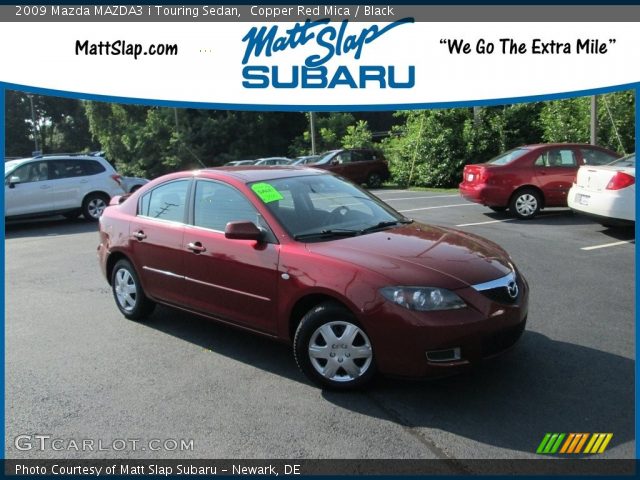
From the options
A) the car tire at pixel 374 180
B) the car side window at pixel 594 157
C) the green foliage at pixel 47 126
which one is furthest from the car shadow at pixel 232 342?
the green foliage at pixel 47 126

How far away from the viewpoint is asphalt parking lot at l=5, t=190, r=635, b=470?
350 centimetres

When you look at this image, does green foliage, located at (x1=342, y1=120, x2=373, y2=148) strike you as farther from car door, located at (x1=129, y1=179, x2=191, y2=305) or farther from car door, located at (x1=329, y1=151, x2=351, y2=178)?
car door, located at (x1=129, y1=179, x2=191, y2=305)

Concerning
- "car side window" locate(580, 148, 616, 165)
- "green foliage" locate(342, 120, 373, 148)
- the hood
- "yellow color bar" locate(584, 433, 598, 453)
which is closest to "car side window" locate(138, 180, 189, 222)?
the hood

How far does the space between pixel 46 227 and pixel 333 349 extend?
467 inches

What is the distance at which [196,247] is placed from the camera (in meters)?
4.98

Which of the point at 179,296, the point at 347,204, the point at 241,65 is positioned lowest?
the point at 179,296

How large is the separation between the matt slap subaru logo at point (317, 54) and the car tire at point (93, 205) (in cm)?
821

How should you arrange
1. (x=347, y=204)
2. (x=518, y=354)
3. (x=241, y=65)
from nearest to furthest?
(x=518, y=354), (x=347, y=204), (x=241, y=65)

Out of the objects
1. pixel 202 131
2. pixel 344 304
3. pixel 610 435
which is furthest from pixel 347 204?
pixel 202 131

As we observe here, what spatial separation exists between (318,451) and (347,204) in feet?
7.60

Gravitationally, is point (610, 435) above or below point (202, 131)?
below

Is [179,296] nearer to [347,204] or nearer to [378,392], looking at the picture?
[347,204]

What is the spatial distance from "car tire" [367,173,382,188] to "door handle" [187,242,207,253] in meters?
18.3

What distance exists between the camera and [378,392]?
4.14 metres
